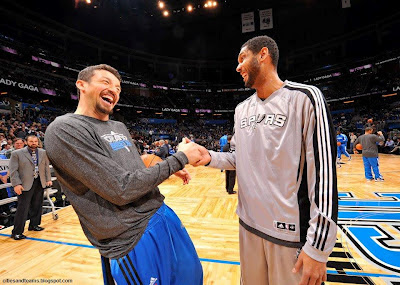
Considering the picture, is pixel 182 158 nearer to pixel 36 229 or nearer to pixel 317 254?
pixel 317 254

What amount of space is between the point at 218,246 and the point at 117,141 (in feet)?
8.84

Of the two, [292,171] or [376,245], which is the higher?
[292,171]

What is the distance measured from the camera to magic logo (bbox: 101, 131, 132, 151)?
1229 mm

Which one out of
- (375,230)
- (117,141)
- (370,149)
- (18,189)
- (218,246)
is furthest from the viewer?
(370,149)

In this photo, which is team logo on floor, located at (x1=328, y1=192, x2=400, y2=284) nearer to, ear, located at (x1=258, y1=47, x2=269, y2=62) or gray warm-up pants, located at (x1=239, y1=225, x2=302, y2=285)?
gray warm-up pants, located at (x1=239, y1=225, x2=302, y2=285)

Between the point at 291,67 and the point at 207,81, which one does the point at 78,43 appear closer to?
the point at 207,81

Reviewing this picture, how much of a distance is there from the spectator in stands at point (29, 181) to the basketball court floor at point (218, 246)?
278 millimetres

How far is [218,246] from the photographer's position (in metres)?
3.27

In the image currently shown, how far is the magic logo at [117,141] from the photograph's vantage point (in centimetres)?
123

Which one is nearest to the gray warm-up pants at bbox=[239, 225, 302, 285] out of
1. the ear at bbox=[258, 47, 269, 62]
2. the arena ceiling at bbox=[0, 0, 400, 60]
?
the ear at bbox=[258, 47, 269, 62]

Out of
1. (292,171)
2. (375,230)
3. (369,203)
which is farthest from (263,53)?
(369,203)

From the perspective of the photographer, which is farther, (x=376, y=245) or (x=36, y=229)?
(x=36, y=229)

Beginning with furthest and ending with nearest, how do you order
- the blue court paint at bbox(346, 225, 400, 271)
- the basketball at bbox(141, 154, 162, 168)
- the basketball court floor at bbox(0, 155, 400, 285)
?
the blue court paint at bbox(346, 225, 400, 271), the basketball court floor at bbox(0, 155, 400, 285), the basketball at bbox(141, 154, 162, 168)

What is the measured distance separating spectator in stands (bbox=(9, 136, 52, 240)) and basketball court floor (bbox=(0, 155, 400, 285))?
28 centimetres
